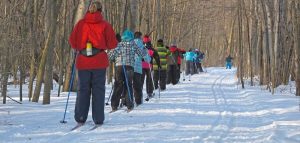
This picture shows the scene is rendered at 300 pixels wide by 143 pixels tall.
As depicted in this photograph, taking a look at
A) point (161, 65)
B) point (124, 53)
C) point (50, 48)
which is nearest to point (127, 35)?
point (124, 53)

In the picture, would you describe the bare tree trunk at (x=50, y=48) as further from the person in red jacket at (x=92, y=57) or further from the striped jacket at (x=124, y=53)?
the person in red jacket at (x=92, y=57)

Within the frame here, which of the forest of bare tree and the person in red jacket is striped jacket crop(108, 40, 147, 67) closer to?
the forest of bare tree

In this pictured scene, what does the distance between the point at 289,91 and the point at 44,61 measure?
1015 cm

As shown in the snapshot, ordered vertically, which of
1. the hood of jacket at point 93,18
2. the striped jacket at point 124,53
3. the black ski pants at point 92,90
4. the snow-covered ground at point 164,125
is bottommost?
the snow-covered ground at point 164,125

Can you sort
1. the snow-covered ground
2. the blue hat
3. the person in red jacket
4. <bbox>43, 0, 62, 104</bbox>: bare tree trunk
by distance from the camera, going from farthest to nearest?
1. <bbox>43, 0, 62, 104</bbox>: bare tree trunk
2. the blue hat
3. the person in red jacket
4. the snow-covered ground

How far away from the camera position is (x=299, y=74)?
16.4m

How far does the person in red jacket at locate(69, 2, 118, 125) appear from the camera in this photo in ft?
30.2

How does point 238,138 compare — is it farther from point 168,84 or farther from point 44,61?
point 168,84

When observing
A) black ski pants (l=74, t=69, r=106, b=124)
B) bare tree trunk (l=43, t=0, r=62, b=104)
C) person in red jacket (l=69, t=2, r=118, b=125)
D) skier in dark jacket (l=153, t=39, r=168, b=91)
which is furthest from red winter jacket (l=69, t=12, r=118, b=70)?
skier in dark jacket (l=153, t=39, r=168, b=91)

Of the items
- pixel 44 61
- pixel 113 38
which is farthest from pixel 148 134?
pixel 44 61

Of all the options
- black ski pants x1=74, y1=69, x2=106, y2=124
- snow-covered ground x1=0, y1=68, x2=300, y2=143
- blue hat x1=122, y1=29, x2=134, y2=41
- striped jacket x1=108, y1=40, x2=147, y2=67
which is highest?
blue hat x1=122, y1=29, x2=134, y2=41

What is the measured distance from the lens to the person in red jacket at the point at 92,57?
9.22m

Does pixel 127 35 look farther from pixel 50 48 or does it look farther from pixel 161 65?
pixel 161 65

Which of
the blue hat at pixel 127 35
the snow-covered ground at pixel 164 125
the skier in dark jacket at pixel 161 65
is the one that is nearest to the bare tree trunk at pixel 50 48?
the snow-covered ground at pixel 164 125
